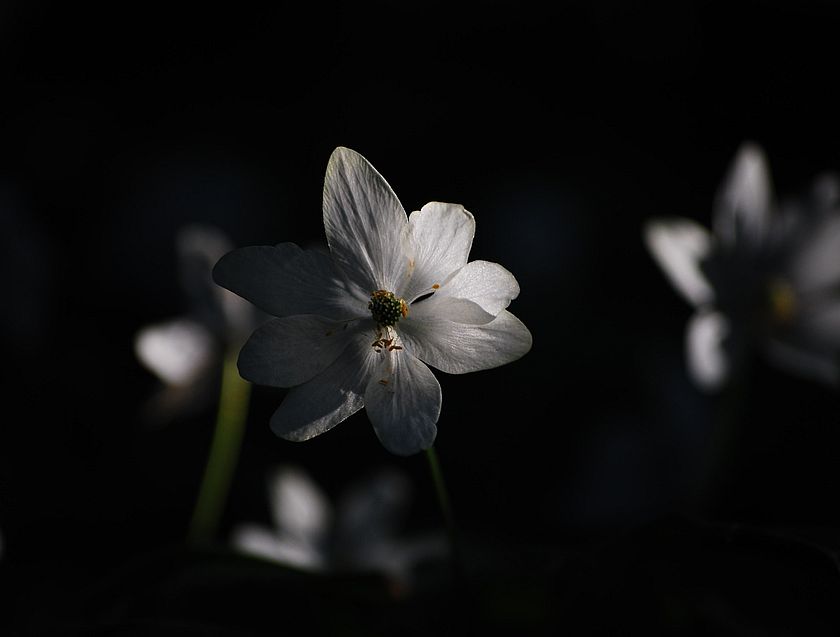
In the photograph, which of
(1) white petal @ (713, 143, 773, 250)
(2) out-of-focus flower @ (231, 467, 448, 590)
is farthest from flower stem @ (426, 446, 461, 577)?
(1) white petal @ (713, 143, 773, 250)

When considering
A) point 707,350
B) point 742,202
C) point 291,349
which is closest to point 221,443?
point 291,349

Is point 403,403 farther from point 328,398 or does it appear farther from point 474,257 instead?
point 474,257

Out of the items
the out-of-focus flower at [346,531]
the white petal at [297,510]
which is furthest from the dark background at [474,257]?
the white petal at [297,510]

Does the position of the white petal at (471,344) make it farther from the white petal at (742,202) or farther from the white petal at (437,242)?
the white petal at (742,202)

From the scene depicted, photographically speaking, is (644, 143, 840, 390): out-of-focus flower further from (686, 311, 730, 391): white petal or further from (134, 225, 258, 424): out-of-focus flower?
(134, 225, 258, 424): out-of-focus flower

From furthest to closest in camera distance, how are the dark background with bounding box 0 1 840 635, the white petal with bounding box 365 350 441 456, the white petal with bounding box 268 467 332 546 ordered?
the white petal with bounding box 268 467 332 546 → the dark background with bounding box 0 1 840 635 → the white petal with bounding box 365 350 441 456

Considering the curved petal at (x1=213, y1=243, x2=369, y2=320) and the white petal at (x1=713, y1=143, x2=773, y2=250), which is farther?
the white petal at (x1=713, y1=143, x2=773, y2=250)

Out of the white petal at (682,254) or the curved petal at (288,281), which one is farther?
the white petal at (682,254)
